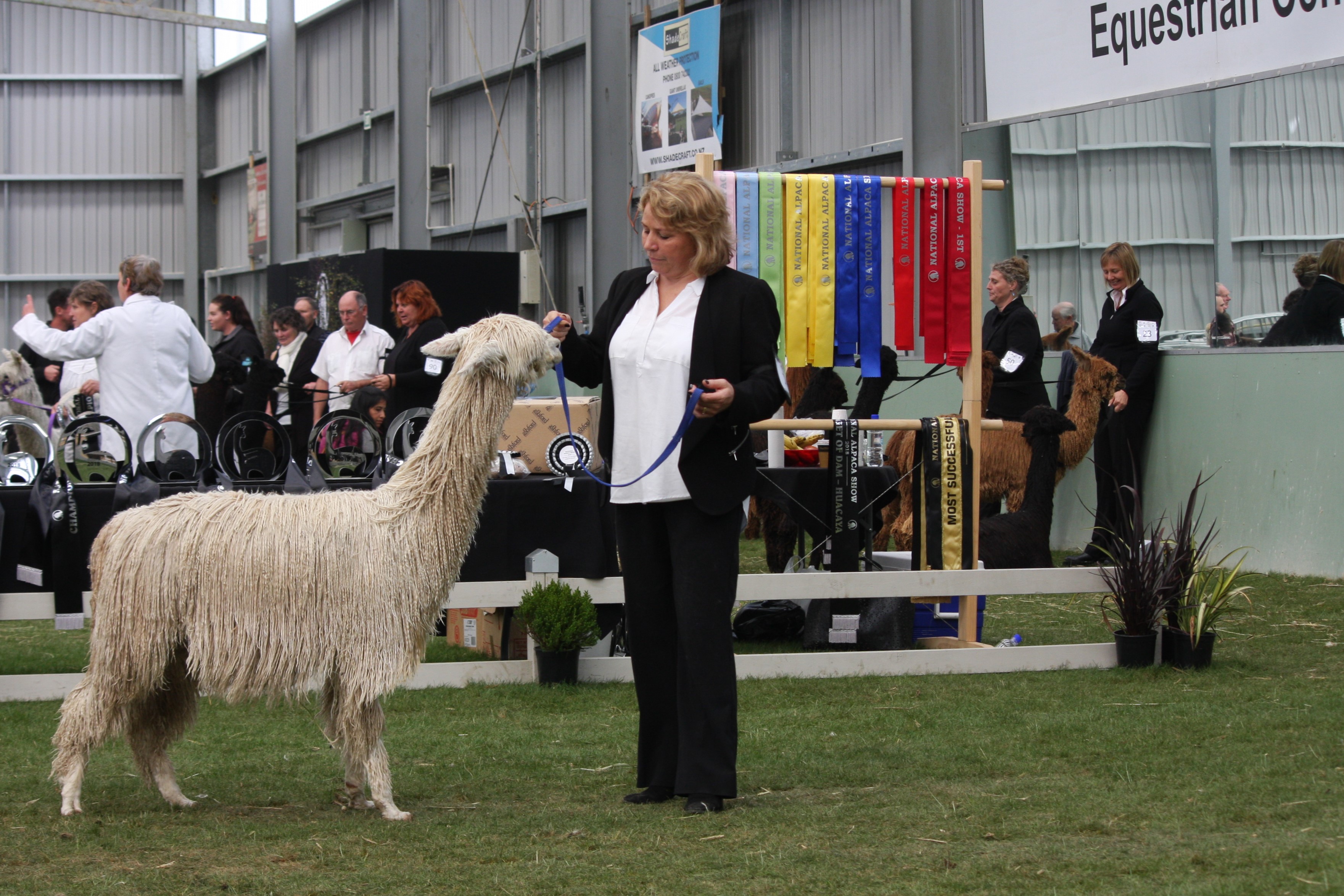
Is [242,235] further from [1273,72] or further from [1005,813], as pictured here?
[1005,813]

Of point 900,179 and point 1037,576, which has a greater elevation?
point 900,179

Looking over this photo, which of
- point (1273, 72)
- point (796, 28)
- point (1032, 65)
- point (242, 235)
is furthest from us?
point (242, 235)

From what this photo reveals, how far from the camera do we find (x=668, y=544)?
13.1ft

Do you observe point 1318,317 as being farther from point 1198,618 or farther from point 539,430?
point 539,430

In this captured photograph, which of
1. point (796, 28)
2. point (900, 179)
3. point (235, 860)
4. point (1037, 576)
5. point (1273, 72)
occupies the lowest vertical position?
point (235, 860)

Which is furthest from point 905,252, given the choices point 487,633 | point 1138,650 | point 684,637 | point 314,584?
point 314,584

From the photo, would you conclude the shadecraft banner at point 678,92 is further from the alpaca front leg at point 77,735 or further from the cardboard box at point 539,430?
the alpaca front leg at point 77,735

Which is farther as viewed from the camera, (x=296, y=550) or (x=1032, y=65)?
(x=1032, y=65)

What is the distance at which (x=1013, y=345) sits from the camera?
28.6 feet

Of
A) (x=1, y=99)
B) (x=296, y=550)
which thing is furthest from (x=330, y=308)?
(x=1, y=99)

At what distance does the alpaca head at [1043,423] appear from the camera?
286 inches

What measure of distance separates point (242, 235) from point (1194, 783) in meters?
25.9

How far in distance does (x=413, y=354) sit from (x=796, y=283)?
3.05 meters

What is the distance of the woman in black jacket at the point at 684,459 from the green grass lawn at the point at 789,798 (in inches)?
11.0
